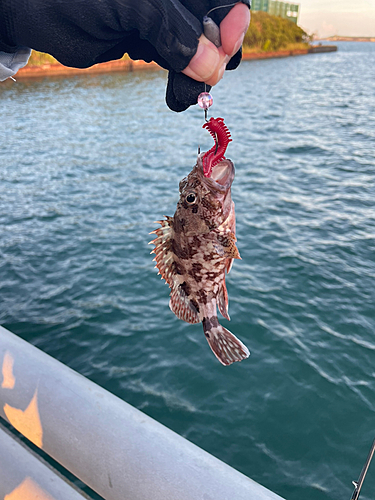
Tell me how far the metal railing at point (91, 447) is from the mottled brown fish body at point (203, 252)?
1420 millimetres

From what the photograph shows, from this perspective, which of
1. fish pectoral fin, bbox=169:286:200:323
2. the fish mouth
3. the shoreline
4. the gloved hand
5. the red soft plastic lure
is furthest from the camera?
the shoreline

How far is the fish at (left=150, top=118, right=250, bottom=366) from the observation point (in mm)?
2801

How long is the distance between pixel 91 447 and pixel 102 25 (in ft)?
11.6

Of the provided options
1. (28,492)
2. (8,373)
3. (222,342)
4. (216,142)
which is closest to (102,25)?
(216,142)

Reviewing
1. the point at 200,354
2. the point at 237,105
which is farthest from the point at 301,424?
the point at 237,105

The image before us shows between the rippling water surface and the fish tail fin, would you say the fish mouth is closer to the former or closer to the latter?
the fish tail fin

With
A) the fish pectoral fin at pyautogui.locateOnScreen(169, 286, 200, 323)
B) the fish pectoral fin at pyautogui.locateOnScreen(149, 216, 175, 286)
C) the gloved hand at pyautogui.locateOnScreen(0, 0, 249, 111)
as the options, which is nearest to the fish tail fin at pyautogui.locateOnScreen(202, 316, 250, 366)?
the fish pectoral fin at pyautogui.locateOnScreen(169, 286, 200, 323)

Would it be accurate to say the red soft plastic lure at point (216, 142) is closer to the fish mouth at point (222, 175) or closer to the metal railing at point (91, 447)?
the fish mouth at point (222, 175)

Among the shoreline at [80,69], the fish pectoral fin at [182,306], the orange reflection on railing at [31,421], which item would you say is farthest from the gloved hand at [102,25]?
the shoreline at [80,69]

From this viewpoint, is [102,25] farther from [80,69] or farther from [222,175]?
[80,69]

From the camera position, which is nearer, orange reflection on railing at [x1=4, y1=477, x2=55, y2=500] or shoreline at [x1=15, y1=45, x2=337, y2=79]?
orange reflection on railing at [x1=4, y1=477, x2=55, y2=500]

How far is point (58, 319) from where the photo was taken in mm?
10383

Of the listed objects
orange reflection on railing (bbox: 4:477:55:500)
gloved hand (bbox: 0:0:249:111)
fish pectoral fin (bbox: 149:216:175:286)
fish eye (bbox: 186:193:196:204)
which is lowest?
orange reflection on railing (bbox: 4:477:55:500)

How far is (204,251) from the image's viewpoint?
9.41 feet
